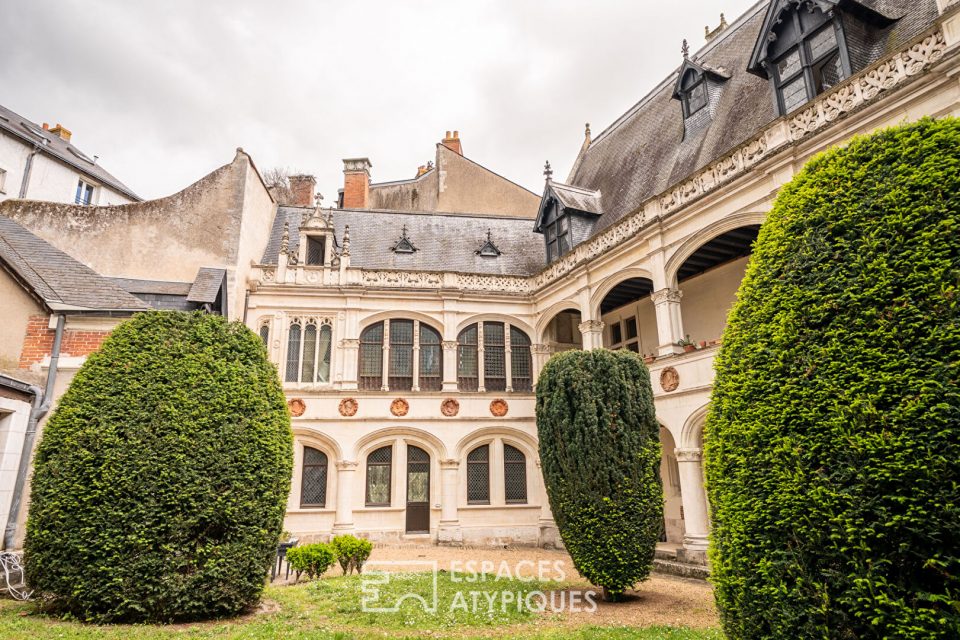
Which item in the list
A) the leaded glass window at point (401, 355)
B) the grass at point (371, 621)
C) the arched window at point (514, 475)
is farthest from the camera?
the leaded glass window at point (401, 355)

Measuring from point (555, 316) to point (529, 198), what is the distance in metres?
8.50

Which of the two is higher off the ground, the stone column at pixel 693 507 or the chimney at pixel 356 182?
the chimney at pixel 356 182

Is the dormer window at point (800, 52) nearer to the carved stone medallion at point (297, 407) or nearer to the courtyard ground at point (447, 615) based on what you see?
the courtyard ground at point (447, 615)

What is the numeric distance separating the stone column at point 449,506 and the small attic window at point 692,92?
1234 cm

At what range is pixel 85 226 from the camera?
15.2 metres

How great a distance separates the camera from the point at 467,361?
60.3 feet

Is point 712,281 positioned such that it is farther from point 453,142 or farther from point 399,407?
point 453,142

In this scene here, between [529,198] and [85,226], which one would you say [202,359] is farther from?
[529,198]

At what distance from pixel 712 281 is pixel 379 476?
36.7ft

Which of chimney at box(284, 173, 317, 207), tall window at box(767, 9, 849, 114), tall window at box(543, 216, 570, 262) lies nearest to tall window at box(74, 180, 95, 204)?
chimney at box(284, 173, 317, 207)

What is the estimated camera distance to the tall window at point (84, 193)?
25.0m

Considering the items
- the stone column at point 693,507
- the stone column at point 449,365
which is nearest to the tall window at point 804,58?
the stone column at point 693,507

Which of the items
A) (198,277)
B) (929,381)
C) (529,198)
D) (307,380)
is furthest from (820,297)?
(529,198)

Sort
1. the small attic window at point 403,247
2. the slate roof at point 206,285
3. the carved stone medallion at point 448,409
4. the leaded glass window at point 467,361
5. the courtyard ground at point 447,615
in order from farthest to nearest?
the small attic window at point 403,247 < the leaded glass window at point 467,361 < the carved stone medallion at point 448,409 < the slate roof at point 206,285 < the courtyard ground at point 447,615
